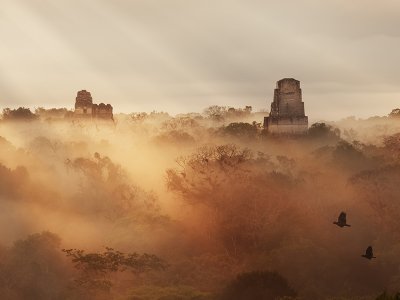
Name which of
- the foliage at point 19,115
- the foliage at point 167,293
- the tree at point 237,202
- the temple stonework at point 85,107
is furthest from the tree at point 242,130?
the foliage at point 167,293

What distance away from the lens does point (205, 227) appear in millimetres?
42531

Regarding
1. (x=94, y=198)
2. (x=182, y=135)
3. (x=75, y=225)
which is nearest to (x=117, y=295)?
(x=75, y=225)

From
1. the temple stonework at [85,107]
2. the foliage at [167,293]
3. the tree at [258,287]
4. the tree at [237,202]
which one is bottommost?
the foliage at [167,293]

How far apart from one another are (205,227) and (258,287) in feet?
42.5

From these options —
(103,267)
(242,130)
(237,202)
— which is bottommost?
(103,267)

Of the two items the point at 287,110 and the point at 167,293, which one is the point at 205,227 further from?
the point at 287,110

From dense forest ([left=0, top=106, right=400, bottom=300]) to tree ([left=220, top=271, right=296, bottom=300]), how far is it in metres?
0.08

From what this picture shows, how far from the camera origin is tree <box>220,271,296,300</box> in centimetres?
2950

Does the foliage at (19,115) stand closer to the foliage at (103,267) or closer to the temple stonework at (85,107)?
the temple stonework at (85,107)

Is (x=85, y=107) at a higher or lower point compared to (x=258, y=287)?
higher

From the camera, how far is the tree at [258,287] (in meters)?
29.5

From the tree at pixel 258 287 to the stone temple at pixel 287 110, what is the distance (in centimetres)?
3750

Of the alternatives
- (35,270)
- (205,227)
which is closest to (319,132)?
(205,227)

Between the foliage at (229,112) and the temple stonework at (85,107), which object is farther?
the foliage at (229,112)
